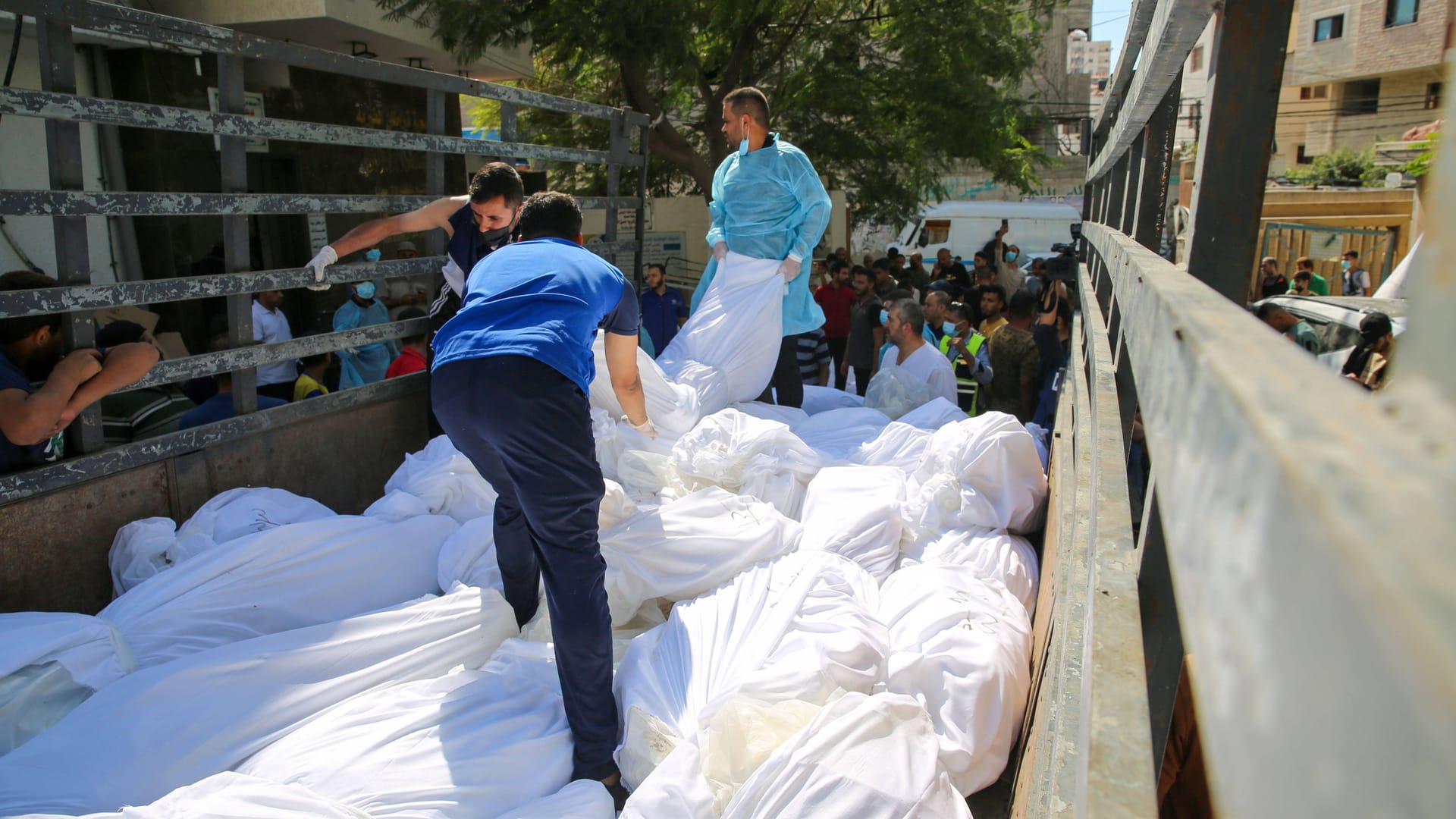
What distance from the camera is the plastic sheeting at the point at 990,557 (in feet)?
10.4

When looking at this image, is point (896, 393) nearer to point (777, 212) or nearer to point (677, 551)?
point (777, 212)

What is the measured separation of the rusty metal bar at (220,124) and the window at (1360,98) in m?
35.6

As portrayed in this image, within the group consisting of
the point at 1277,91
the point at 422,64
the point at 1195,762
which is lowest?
the point at 1195,762

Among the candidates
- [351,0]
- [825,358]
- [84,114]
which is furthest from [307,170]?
[84,114]

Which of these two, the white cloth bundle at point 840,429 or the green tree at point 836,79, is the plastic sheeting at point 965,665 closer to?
the white cloth bundle at point 840,429

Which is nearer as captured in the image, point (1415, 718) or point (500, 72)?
point (1415, 718)

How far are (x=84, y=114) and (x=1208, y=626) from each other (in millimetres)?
3370

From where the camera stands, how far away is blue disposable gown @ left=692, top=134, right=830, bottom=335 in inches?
212

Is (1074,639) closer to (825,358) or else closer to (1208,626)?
(1208,626)

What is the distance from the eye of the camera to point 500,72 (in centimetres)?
1170

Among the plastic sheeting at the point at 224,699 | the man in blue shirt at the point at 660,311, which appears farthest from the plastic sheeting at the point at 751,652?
the man in blue shirt at the point at 660,311

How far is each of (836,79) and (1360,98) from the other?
28605mm

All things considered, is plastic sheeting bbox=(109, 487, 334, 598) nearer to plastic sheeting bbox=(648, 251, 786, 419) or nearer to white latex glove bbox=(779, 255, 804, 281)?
plastic sheeting bbox=(648, 251, 786, 419)

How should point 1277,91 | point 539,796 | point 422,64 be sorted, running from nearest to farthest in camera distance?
1. point 1277,91
2. point 539,796
3. point 422,64
